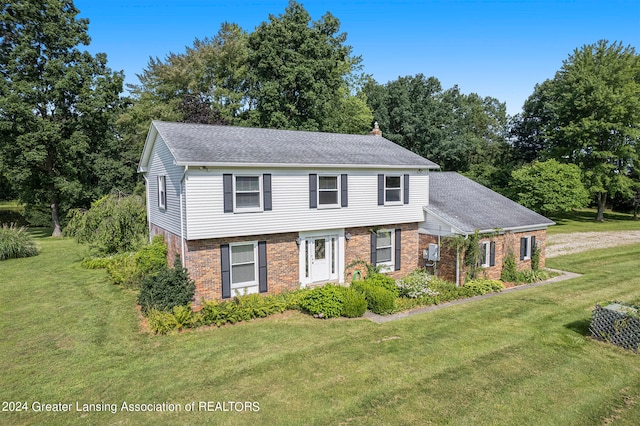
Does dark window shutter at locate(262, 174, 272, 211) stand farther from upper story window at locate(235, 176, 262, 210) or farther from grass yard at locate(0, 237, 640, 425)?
grass yard at locate(0, 237, 640, 425)

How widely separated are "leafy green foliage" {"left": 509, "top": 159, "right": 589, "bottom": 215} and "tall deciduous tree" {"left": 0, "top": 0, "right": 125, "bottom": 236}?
37.4m

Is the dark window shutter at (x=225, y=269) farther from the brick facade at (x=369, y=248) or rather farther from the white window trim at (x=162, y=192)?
the brick facade at (x=369, y=248)

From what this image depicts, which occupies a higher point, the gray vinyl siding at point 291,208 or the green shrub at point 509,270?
the gray vinyl siding at point 291,208

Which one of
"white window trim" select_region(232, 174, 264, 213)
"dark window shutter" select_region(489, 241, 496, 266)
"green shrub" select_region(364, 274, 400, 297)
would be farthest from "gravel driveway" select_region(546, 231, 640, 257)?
"white window trim" select_region(232, 174, 264, 213)

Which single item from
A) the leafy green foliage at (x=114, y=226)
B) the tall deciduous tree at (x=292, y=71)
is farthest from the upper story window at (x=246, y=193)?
the tall deciduous tree at (x=292, y=71)

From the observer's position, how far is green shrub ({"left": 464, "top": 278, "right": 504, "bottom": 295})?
15.3 metres

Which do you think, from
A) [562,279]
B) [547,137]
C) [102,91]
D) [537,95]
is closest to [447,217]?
[562,279]

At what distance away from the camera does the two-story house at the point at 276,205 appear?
12555 millimetres

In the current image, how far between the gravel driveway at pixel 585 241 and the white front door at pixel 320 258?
51.9 feet

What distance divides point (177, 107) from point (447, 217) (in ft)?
83.9

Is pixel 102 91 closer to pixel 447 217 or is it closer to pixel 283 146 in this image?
pixel 283 146

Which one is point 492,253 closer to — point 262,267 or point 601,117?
point 262,267

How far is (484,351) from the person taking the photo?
9.88 metres

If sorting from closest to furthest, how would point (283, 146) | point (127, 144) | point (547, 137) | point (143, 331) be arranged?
point (143, 331)
point (283, 146)
point (127, 144)
point (547, 137)
